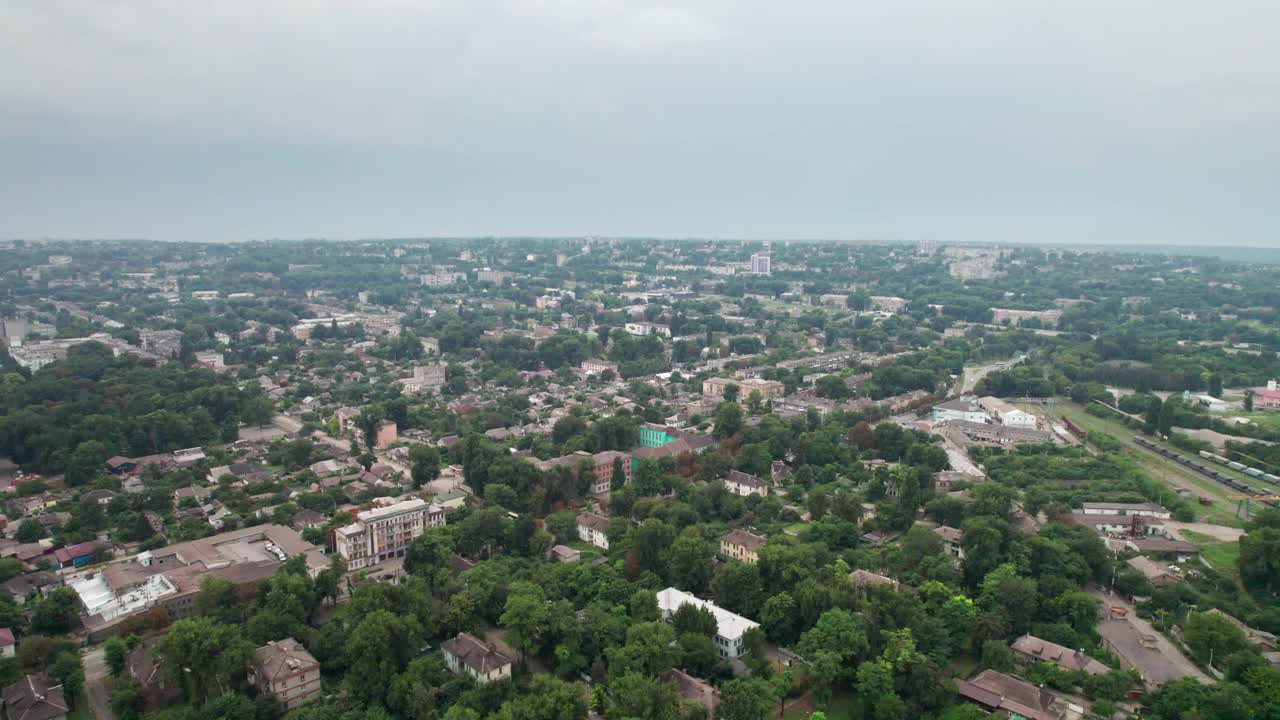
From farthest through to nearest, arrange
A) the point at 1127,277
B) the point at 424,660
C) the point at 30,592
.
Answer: the point at 1127,277 < the point at 30,592 < the point at 424,660

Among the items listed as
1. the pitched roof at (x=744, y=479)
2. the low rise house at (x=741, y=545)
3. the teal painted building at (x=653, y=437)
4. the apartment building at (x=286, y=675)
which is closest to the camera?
the apartment building at (x=286, y=675)

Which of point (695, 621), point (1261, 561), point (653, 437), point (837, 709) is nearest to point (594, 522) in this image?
point (695, 621)

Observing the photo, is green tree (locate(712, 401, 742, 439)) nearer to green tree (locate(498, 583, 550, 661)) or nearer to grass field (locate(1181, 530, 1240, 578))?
grass field (locate(1181, 530, 1240, 578))

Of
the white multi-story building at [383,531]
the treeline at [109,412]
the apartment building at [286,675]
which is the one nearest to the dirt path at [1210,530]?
the white multi-story building at [383,531]

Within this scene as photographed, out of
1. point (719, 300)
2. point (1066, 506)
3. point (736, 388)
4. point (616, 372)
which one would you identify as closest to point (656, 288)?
point (719, 300)

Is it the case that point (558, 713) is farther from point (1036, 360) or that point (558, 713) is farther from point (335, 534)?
point (1036, 360)

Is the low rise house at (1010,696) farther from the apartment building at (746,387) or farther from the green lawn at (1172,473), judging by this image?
the apartment building at (746,387)
